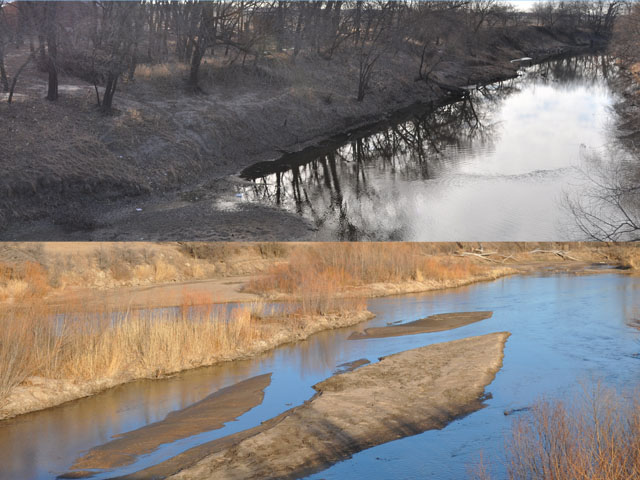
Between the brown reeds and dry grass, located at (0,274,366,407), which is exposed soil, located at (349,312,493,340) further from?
the brown reeds

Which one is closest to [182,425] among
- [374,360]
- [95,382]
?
[95,382]

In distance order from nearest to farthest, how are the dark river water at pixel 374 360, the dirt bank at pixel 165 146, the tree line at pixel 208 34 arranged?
1. the dark river water at pixel 374 360
2. the dirt bank at pixel 165 146
3. the tree line at pixel 208 34

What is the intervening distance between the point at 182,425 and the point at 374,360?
415cm

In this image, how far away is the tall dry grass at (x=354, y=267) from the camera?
784 inches

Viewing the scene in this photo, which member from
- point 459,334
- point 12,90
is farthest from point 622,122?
point 12,90

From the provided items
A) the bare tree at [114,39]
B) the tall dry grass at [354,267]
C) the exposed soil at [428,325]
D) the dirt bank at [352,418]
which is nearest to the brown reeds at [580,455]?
the dirt bank at [352,418]

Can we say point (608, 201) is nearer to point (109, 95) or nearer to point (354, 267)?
point (354, 267)

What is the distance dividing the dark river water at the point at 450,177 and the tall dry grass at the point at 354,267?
2.39 metres

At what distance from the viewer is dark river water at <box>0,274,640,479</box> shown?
664 cm

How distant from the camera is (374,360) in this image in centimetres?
1111

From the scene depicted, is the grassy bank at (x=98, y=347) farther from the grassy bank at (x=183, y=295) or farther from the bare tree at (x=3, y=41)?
the bare tree at (x=3, y=41)

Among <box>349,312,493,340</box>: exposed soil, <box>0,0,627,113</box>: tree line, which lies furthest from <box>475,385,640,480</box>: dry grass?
<box>0,0,627,113</box>: tree line

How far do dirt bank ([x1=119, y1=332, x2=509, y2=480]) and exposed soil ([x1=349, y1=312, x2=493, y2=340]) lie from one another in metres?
2.67

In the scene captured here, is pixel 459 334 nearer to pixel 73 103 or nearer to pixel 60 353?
pixel 60 353
